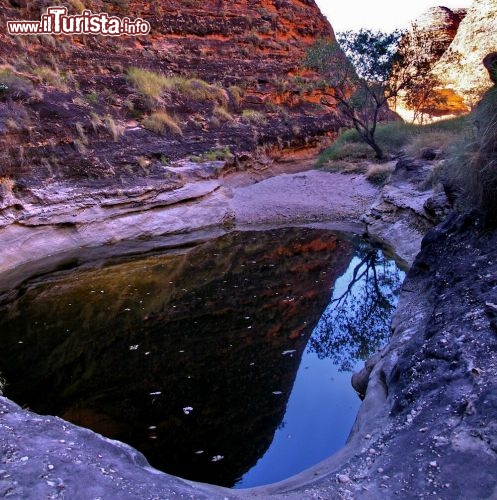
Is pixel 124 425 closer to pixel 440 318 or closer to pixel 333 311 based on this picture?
pixel 440 318

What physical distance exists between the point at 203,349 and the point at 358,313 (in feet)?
9.75

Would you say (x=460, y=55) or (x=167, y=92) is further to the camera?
(x=460, y=55)

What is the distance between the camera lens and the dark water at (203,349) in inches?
198

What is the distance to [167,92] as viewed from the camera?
64.4 feet

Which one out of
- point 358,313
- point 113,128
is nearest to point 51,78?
point 113,128

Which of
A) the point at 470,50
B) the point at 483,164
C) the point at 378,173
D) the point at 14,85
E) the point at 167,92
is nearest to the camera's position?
the point at 483,164

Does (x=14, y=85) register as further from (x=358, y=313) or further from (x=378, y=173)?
(x=378, y=173)

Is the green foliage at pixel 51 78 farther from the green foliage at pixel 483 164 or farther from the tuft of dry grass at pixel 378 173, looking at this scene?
the green foliage at pixel 483 164

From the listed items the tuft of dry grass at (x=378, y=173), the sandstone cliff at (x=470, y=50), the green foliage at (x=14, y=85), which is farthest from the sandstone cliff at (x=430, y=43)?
the green foliage at (x=14, y=85)

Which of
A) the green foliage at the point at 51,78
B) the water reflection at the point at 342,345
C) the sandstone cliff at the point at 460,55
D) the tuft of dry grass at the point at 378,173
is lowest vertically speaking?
the water reflection at the point at 342,345

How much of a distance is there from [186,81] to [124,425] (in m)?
18.1

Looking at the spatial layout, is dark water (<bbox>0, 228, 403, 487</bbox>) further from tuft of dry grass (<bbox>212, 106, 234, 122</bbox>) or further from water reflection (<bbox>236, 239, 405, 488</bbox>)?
tuft of dry grass (<bbox>212, 106, 234, 122</bbox>)

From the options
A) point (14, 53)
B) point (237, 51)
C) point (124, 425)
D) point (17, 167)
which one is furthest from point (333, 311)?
point (237, 51)

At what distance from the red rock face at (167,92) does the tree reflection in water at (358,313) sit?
7.94m
